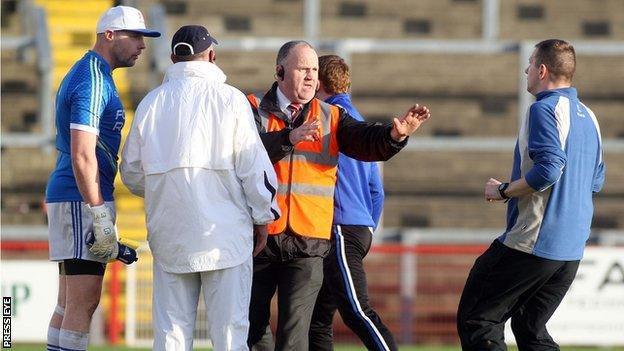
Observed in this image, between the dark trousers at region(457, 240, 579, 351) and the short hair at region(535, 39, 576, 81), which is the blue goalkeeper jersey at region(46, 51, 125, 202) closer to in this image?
the dark trousers at region(457, 240, 579, 351)

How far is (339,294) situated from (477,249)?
19.1 feet

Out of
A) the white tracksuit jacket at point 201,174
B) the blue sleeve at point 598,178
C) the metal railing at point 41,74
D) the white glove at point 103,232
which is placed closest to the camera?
the white tracksuit jacket at point 201,174

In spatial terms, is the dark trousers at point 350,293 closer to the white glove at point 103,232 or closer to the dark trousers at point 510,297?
the dark trousers at point 510,297

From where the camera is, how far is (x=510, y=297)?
6.49 meters

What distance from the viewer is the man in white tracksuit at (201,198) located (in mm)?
5871

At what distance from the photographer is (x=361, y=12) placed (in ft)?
59.4

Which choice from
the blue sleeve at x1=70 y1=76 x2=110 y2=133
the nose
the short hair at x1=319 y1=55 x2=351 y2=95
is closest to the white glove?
the blue sleeve at x1=70 y1=76 x2=110 y2=133

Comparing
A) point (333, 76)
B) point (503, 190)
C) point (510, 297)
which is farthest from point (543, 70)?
point (333, 76)

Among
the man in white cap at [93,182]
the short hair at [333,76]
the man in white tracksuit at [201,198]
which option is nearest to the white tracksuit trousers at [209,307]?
the man in white tracksuit at [201,198]

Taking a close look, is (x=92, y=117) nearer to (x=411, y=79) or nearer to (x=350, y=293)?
(x=350, y=293)

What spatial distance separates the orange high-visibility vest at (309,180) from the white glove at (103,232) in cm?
77

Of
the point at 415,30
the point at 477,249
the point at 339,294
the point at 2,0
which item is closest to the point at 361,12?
the point at 415,30

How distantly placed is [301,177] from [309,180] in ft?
0.14

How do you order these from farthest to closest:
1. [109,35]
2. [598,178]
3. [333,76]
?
[333,76] < [598,178] < [109,35]
